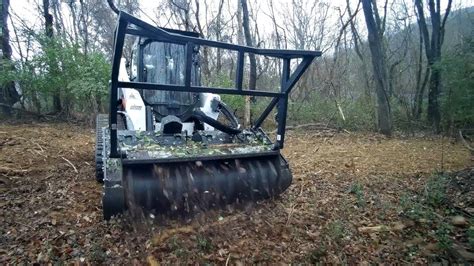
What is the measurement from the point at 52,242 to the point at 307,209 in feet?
8.20

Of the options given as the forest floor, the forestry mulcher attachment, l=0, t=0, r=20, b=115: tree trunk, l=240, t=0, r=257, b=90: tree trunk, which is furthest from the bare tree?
l=0, t=0, r=20, b=115: tree trunk

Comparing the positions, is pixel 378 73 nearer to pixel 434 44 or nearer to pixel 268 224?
pixel 434 44

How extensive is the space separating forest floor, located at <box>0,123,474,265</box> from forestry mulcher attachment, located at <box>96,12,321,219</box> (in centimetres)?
21

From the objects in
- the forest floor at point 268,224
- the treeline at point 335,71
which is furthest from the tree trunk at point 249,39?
the forest floor at point 268,224

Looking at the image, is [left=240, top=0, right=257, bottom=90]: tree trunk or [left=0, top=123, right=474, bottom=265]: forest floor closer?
[left=0, top=123, right=474, bottom=265]: forest floor

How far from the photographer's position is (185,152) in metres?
3.31

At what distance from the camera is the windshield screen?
4570 mm

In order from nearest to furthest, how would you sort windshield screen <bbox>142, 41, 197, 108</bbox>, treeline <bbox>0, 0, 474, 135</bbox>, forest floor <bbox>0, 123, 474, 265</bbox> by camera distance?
forest floor <bbox>0, 123, 474, 265</bbox>, windshield screen <bbox>142, 41, 197, 108</bbox>, treeline <bbox>0, 0, 474, 135</bbox>

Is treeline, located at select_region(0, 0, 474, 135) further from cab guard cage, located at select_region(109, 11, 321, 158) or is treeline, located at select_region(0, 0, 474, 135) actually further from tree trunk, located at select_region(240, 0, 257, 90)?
cab guard cage, located at select_region(109, 11, 321, 158)

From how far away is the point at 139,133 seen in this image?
140 inches

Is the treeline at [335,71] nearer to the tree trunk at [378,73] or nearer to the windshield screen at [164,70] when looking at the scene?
the tree trunk at [378,73]

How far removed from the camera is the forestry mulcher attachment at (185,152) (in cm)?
279

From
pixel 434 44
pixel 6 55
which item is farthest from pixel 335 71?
pixel 6 55

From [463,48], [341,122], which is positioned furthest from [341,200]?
[341,122]
